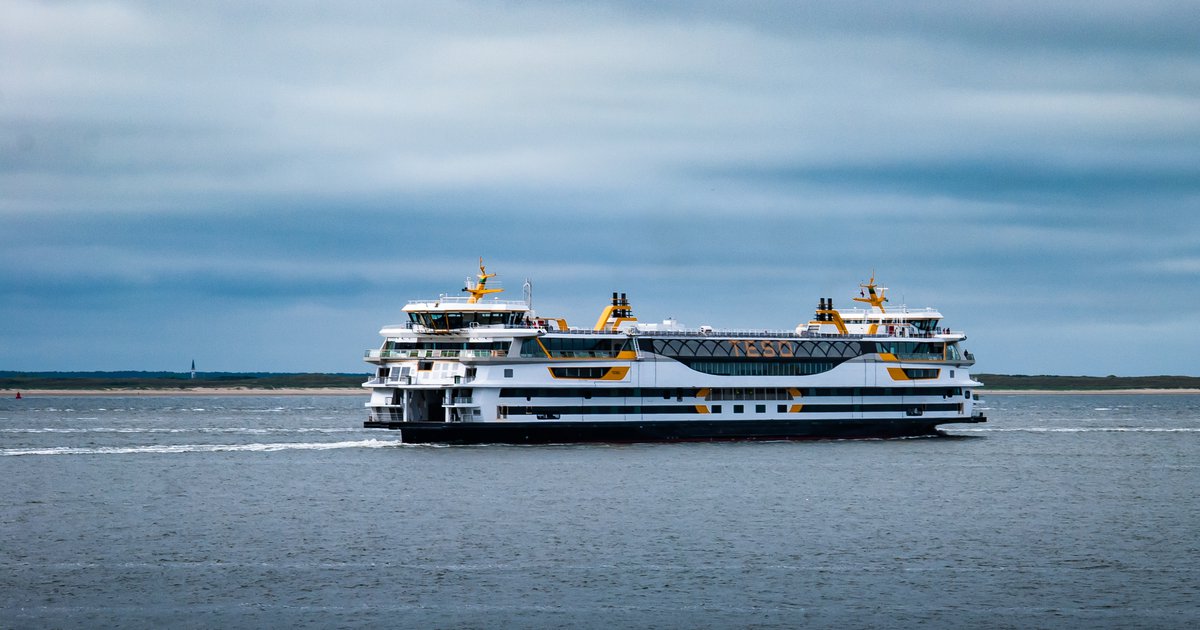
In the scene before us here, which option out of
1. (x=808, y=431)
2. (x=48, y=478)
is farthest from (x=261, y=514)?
(x=808, y=431)

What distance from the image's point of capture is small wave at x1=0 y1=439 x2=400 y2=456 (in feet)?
293

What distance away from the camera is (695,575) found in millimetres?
42906

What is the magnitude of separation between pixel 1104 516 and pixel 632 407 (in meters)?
34.3

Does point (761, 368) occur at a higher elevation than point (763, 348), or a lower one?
lower

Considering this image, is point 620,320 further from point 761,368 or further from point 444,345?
point 444,345

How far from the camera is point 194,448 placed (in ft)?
306

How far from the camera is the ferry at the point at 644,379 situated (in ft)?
269

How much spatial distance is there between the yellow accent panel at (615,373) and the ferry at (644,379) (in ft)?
0.28

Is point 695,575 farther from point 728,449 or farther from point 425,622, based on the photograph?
point 728,449

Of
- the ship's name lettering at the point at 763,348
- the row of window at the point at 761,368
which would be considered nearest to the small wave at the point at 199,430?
the row of window at the point at 761,368

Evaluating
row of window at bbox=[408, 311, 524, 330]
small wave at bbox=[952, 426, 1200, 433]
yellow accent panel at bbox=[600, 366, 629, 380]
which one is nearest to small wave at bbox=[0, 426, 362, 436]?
row of window at bbox=[408, 311, 524, 330]

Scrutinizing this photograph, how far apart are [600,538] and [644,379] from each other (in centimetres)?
3565

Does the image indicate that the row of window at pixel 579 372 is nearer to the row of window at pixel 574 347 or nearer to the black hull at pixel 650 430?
the row of window at pixel 574 347

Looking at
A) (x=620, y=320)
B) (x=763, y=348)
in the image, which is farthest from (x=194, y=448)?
(x=763, y=348)
